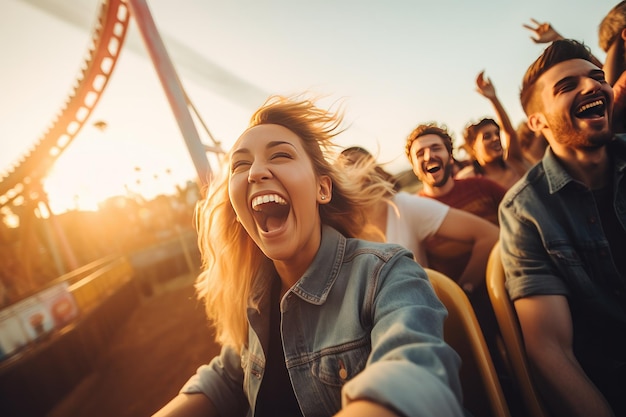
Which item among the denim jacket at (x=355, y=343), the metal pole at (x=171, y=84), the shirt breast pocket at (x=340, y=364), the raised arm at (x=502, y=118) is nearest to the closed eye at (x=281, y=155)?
the denim jacket at (x=355, y=343)

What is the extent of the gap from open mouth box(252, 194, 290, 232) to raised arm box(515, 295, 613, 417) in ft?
3.43

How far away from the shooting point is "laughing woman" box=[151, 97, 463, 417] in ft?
2.07

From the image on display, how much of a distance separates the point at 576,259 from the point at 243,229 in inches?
56.9

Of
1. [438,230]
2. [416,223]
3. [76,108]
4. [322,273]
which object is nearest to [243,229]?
[322,273]

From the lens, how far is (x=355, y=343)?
35.1 inches

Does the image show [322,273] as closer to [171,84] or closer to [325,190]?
[325,190]

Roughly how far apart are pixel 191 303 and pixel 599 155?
28.5 ft

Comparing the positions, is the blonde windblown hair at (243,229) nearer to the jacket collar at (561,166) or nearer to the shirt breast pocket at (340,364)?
the shirt breast pocket at (340,364)

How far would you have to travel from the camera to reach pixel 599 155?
4.23 feet

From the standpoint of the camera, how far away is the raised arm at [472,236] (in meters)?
1.87

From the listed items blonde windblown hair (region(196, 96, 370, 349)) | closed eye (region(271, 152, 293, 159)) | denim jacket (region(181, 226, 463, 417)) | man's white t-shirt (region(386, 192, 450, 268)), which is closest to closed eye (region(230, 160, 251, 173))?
closed eye (region(271, 152, 293, 159))

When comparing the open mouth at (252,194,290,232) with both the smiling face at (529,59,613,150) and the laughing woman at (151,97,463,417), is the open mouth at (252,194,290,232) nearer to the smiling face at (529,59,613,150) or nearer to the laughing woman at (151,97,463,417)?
the laughing woman at (151,97,463,417)

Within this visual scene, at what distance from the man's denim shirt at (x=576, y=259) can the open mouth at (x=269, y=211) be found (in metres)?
1.01

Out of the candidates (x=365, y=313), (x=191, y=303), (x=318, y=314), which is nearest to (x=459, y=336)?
(x=365, y=313)
